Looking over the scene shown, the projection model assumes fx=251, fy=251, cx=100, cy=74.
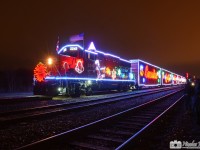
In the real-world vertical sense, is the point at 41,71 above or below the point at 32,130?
above

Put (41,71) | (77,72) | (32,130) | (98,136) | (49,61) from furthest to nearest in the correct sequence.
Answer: (77,72) → (49,61) → (41,71) → (32,130) → (98,136)

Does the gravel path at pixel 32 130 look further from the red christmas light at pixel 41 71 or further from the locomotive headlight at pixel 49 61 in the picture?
the locomotive headlight at pixel 49 61

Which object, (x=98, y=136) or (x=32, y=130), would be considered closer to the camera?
(x=98, y=136)

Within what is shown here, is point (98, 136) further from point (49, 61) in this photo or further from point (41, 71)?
point (49, 61)

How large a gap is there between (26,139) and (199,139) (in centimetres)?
453

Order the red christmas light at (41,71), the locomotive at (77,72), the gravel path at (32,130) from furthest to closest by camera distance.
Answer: the locomotive at (77,72) < the red christmas light at (41,71) < the gravel path at (32,130)

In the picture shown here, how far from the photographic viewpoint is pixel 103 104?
1507 centimetres

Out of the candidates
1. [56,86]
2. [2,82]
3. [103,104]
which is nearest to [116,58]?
[56,86]

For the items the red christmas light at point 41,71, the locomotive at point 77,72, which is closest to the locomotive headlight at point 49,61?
the locomotive at point 77,72

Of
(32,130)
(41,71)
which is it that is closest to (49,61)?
(41,71)

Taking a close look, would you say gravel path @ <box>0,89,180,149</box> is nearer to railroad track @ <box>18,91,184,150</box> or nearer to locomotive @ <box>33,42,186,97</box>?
railroad track @ <box>18,91,184,150</box>

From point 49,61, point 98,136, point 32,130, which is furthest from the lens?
point 49,61

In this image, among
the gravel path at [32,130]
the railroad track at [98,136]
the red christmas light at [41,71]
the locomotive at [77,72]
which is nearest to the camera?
the railroad track at [98,136]

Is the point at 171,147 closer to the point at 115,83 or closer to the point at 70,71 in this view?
the point at 70,71
